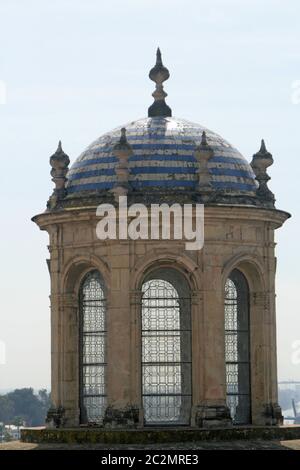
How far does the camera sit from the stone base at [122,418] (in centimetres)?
3419

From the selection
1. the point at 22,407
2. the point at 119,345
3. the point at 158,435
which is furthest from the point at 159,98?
the point at 22,407

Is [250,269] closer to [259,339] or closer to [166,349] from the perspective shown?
[259,339]

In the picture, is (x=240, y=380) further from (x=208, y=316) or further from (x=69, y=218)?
(x=69, y=218)

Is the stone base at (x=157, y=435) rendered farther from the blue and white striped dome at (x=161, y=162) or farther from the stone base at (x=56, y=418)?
the blue and white striped dome at (x=161, y=162)

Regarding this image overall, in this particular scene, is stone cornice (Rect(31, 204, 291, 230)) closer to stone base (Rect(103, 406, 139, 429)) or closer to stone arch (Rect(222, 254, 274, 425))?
stone arch (Rect(222, 254, 274, 425))

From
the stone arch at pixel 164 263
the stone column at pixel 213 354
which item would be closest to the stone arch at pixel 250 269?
the stone column at pixel 213 354

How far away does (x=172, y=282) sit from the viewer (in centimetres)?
3584

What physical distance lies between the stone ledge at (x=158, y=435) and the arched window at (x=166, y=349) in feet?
5.32

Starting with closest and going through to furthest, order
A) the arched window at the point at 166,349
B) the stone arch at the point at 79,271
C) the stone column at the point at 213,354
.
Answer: the stone column at the point at 213,354
the stone arch at the point at 79,271
the arched window at the point at 166,349

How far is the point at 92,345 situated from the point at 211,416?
372 centimetres

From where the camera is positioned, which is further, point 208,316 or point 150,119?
point 150,119

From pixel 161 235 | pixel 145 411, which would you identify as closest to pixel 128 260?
pixel 161 235

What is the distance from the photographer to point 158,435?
1323 inches

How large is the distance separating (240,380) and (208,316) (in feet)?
8.15
